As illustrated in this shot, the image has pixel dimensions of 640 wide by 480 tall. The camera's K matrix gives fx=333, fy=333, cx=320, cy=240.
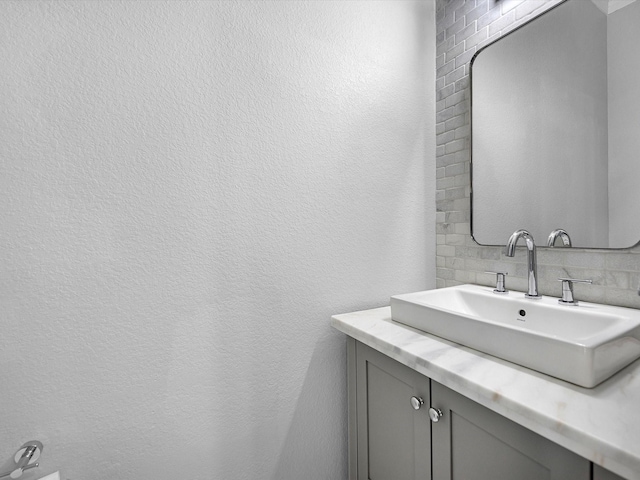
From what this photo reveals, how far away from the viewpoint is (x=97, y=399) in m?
0.91

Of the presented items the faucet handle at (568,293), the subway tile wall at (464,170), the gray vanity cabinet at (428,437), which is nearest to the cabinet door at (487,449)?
the gray vanity cabinet at (428,437)

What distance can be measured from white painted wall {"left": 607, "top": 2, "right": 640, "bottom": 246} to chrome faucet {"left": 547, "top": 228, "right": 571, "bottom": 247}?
0.37ft

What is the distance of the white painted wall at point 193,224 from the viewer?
85cm

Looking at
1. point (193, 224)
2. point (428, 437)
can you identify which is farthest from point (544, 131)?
point (193, 224)

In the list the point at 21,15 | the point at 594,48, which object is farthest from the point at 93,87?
the point at 594,48

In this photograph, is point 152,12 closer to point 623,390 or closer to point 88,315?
point 88,315

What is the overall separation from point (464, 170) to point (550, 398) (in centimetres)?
100

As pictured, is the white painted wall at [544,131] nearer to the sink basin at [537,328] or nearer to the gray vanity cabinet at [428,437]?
the sink basin at [537,328]

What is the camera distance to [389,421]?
1021 millimetres

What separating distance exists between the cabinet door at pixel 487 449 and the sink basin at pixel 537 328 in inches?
5.5

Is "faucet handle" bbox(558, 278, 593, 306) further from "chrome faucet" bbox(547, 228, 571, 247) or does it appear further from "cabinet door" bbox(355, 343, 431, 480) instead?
"cabinet door" bbox(355, 343, 431, 480)

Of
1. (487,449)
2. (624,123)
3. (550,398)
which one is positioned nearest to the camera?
(550,398)

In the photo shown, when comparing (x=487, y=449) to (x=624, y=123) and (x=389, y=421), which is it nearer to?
(x=389, y=421)

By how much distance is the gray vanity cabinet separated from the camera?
0.64 meters
